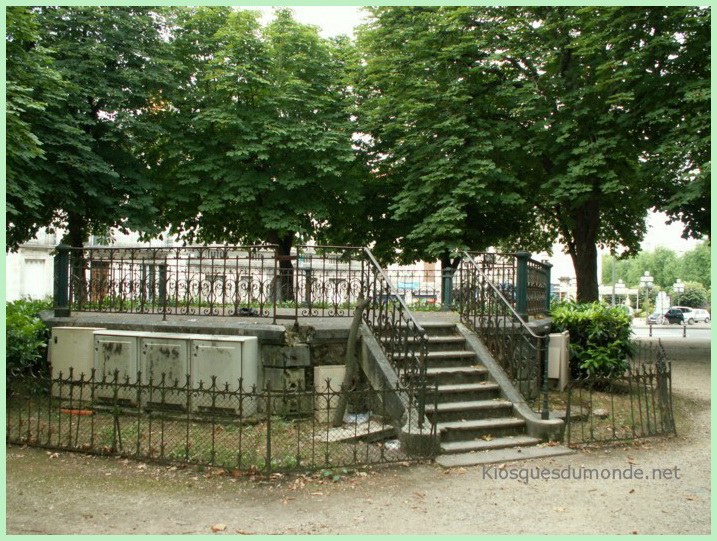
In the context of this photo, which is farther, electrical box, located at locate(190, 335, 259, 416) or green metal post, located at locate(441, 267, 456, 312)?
green metal post, located at locate(441, 267, 456, 312)

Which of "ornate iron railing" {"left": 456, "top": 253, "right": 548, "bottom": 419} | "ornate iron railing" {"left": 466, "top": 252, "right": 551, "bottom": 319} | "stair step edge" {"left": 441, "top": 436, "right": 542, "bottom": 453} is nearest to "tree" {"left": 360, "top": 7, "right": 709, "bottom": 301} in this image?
"ornate iron railing" {"left": 466, "top": 252, "right": 551, "bottom": 319}

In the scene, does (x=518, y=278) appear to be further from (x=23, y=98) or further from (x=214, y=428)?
(x=23, y=98)

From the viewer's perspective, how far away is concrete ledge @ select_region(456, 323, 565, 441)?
7.74 m

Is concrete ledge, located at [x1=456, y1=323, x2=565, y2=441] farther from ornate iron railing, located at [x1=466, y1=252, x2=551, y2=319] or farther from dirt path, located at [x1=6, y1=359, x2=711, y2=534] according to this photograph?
ornate iron railing, located at [x1=466, y1=252, x2=551, y2=319]

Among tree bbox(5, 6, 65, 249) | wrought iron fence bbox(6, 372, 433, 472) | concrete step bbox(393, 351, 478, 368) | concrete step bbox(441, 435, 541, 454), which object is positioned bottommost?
Result: concrete step bbox(441, 435, 541, 454)

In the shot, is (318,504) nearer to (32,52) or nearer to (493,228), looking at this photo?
(32,52)

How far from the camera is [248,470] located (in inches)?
250

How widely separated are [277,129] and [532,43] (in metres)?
7.92

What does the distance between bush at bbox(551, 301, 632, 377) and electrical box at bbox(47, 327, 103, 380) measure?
26.2 feet

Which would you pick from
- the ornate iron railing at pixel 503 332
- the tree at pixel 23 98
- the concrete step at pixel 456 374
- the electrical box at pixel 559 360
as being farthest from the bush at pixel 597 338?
the tree at pixel 23 98

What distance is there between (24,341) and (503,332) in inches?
280

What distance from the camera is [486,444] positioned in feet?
24.3

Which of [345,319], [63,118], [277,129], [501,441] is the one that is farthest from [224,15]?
[501,441]

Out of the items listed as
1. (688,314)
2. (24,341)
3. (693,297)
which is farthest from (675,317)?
(24,341)
